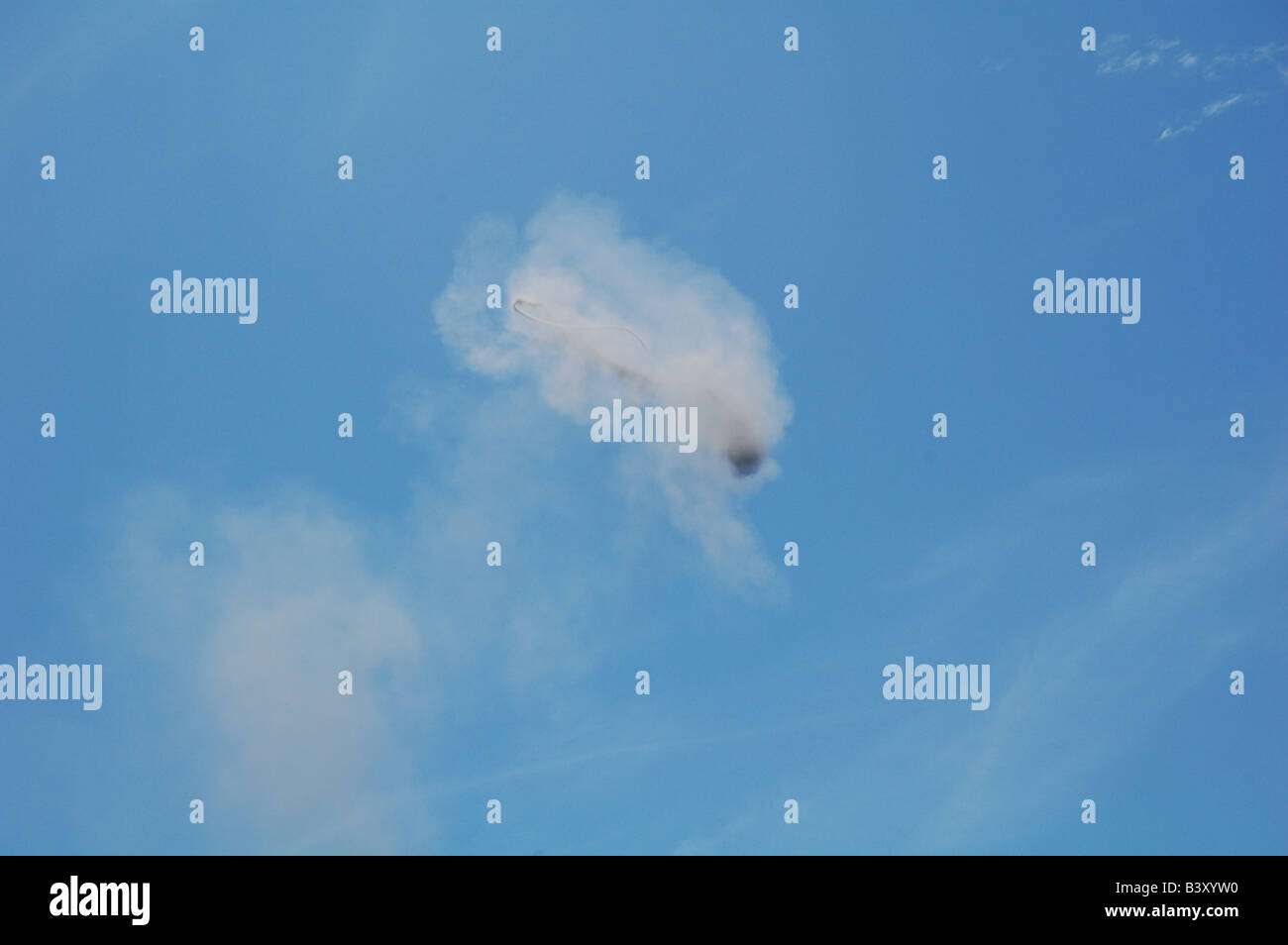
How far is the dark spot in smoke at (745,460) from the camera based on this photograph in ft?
21.6

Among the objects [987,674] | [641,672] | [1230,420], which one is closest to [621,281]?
[641,672]

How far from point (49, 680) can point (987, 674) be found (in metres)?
5.19

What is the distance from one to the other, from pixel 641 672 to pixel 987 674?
1.94 metres

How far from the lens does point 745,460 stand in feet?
21.6

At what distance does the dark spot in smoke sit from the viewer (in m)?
6.59
